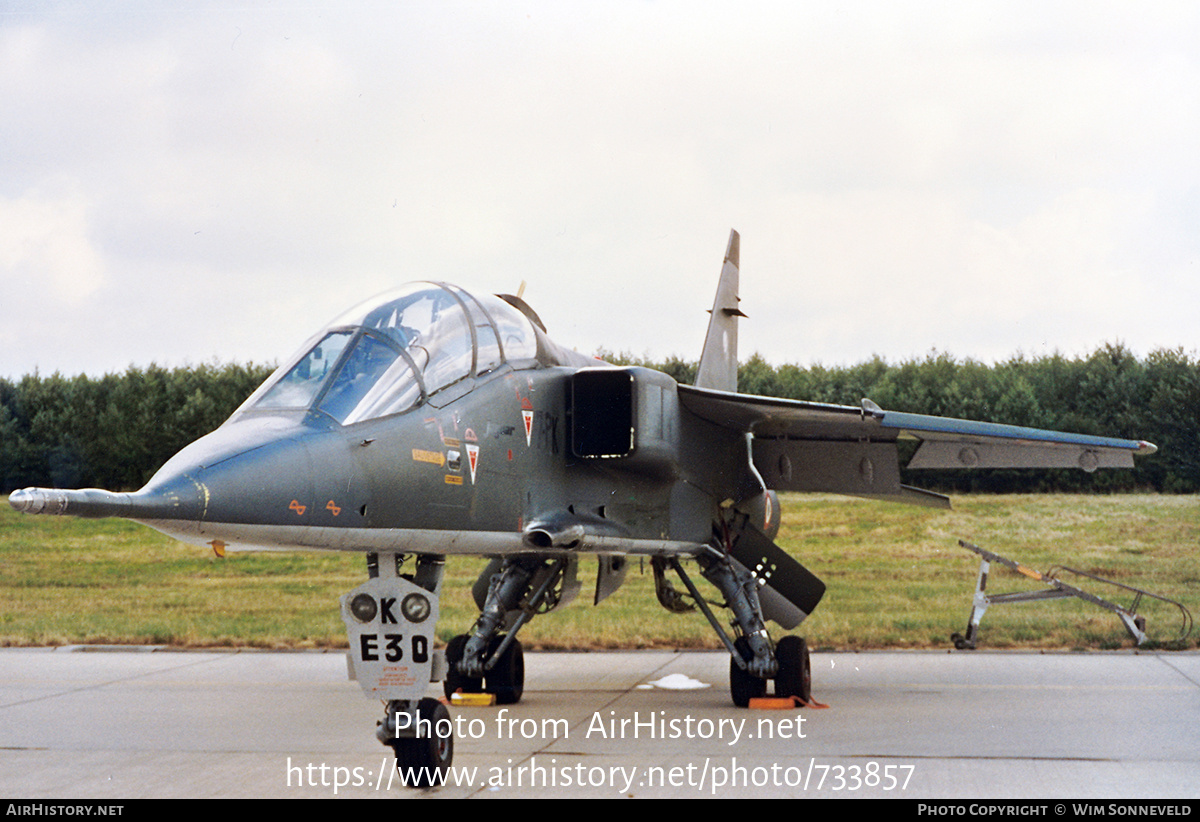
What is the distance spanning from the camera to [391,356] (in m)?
6.48

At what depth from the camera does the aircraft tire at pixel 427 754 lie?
648 centimetres

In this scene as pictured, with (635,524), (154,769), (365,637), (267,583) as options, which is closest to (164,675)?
(154,769)

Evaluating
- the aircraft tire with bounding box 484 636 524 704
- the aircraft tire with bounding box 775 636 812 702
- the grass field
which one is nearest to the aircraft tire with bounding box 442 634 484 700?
the aircraft tire with bounding box 484 636 524 704

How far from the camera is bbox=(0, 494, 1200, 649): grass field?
51.8 feet

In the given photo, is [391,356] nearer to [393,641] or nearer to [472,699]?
[393,641]

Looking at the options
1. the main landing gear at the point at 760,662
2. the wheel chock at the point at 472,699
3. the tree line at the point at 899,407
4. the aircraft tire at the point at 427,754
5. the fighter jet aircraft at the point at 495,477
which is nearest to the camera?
the fighter jet aircraft at the point at 495,477

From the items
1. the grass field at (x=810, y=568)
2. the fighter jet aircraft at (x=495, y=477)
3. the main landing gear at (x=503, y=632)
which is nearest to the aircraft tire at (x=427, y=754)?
the fighter jet aircraft at (x=495, y=477)

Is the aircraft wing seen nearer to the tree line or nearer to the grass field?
the grass field

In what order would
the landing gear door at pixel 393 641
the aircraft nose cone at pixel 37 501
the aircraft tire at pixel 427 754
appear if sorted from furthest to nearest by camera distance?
the aircraft tire at pixel 427 754
the landing gear door at pixel 393 641
the aircraft nose cone at pixel 37 501

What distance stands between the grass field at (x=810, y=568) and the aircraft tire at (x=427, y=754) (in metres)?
8.61

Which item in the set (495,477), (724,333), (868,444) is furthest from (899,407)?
(495,477)

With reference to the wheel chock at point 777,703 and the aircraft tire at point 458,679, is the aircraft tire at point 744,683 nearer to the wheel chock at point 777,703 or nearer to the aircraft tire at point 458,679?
the wheel chock at point 777,703

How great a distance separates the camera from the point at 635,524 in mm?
9133

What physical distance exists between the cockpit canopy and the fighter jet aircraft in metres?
0.01
